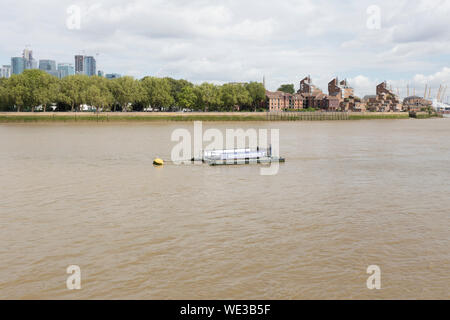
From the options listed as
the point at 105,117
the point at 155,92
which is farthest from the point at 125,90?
the point at 105,117

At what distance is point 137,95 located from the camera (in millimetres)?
124062

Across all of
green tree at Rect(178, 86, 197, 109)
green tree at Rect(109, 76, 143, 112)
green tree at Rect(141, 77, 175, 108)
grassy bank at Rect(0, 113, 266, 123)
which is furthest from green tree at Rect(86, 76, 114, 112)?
green tree at Rect(178, 86, 197, 109)

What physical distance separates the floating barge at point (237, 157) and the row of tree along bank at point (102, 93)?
86779mm

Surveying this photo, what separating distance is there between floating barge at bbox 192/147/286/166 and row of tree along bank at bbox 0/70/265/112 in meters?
86.8

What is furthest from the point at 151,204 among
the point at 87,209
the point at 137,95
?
the point at 137,95

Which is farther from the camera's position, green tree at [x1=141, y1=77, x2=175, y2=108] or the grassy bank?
green tree at [x1=141, y1=77, x2=175, y2=108]

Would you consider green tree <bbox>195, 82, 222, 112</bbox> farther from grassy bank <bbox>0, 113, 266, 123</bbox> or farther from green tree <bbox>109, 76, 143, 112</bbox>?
green tree <bbox>109, 76, 143, 112</bbox>

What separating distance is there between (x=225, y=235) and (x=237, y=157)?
70.6 ft

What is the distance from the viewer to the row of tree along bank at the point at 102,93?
116 metres

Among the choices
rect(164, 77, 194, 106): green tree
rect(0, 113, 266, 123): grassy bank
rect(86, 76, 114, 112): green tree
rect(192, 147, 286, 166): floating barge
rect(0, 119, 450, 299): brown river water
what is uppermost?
rect(164, 77, 194, 106): green tree

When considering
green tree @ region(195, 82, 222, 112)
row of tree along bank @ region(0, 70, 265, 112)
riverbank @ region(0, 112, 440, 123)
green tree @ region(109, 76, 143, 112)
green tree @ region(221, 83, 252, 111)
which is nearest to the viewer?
riverbank @ region(0, 112, 440, 123)

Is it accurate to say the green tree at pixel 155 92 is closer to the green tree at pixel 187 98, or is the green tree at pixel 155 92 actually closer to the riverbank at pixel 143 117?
the green tree at pixel 187 98

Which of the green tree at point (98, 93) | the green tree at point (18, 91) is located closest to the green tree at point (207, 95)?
the green tree at point (98, 93)

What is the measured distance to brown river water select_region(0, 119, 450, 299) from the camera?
11.2 m
